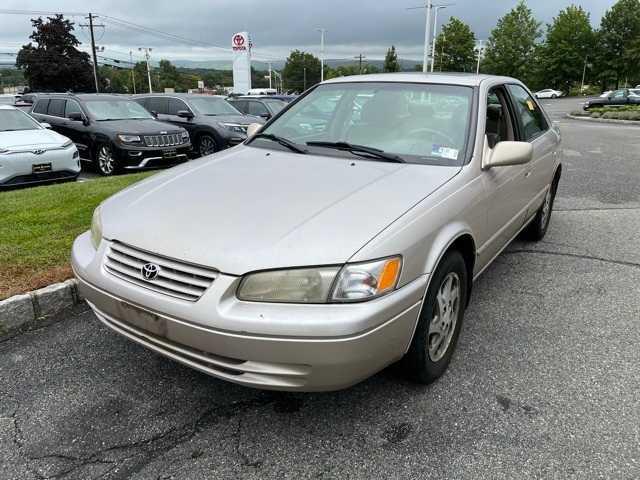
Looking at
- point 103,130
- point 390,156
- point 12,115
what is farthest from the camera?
point 103,130

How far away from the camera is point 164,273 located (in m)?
2.28

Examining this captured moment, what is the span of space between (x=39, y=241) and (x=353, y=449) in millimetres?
3491

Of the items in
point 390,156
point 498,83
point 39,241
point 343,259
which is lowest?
point 39,241

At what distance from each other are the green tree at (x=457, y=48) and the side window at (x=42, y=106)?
213 feet

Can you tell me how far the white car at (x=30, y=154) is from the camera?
740 cm

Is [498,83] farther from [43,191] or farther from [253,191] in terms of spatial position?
[43,191]

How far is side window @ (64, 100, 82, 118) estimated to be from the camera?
10.4m

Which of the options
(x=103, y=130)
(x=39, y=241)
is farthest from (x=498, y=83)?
(x=103, y=130)

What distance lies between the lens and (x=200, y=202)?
2.66 metres

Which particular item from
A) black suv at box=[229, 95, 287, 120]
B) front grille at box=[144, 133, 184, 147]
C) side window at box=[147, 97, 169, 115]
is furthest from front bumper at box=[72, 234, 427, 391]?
black suv at box=[229, 95, 287, 120]

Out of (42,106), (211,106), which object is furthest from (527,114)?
(42,106)

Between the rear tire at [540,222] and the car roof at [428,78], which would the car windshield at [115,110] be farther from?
the rear tire at [540,222]

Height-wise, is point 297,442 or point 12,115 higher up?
point 12,115

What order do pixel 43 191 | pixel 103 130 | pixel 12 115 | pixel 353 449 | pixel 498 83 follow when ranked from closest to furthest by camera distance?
pixel 353 449
pixel 498 83
pixel 43 191
pixel 12 115
pixel 103 130
